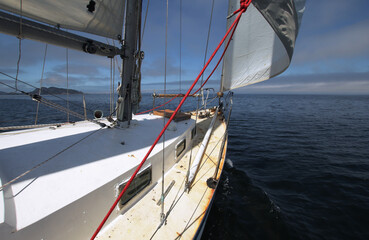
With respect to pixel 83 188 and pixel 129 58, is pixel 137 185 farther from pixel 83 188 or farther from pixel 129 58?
pixel 129 58

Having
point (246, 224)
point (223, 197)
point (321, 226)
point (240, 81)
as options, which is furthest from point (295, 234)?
point (240, 81)

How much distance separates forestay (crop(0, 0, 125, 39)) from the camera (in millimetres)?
2940

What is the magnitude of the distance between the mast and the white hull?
2.59 feet

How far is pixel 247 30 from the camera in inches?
330

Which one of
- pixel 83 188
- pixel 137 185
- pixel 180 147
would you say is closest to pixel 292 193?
pixel 180 147

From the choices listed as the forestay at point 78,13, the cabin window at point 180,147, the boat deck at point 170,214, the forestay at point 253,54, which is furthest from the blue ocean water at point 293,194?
the forestay at point 78,13

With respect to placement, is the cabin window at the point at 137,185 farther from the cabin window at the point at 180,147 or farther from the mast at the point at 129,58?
the mast at the point at 129,58

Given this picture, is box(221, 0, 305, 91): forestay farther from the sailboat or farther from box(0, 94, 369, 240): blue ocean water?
box(0, 94, 369, 240): blue ocean water

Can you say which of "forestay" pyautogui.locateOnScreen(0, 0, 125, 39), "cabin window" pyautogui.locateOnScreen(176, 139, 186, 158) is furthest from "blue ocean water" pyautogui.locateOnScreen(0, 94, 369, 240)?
"cabin window" pyautogui.locateOnScreen(176, 139, 186, 158)

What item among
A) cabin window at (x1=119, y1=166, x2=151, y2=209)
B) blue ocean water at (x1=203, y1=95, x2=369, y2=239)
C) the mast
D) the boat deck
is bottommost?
blue ocean water at (x1=203, y1=95, x2=369, y2=239)

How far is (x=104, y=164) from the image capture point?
9.61 feet

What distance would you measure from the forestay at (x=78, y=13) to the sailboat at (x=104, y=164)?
0.02 metres

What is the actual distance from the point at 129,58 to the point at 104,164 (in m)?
3.32

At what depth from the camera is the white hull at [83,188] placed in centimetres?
189
